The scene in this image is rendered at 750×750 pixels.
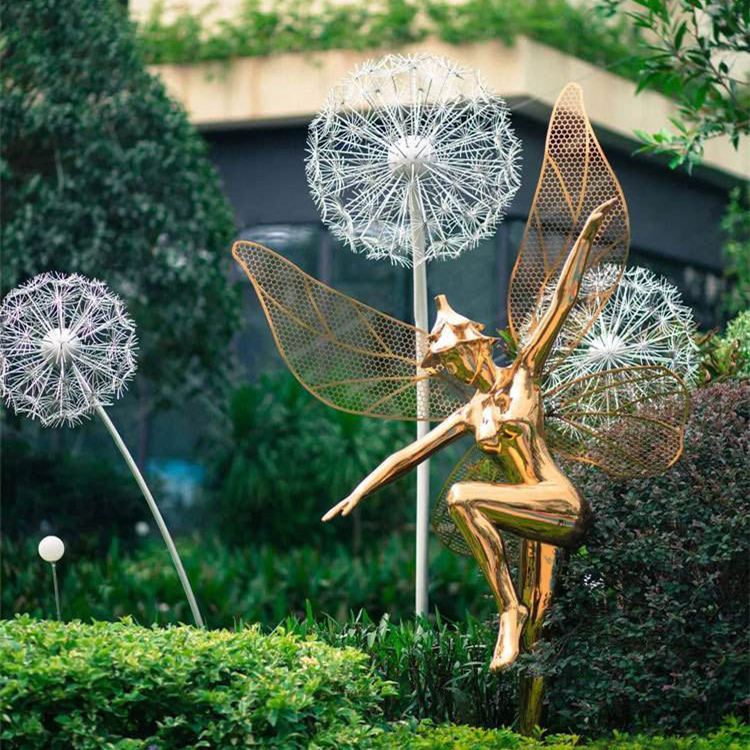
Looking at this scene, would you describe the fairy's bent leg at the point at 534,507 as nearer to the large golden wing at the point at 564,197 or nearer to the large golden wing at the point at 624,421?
the large golden wing at the point at 624,421

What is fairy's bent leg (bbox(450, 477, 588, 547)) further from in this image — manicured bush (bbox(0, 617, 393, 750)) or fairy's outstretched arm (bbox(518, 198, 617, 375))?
manicured bush (bbox(0, 617, 393, 750))

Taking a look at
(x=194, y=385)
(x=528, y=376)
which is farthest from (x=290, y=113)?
(x=528, y=376)

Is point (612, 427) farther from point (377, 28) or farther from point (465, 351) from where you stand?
point (377, 28)

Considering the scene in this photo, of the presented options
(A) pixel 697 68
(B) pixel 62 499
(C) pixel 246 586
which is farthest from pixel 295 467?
(A) pixel 697 68

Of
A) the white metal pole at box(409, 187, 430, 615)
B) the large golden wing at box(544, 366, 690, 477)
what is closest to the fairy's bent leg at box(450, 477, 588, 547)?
the large golden wing at box(544, 366, 690, 477)

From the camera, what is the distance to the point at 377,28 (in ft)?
40.2

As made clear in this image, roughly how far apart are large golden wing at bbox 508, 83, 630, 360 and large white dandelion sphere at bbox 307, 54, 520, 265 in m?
0.18

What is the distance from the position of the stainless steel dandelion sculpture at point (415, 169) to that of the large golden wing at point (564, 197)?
0.17 metres

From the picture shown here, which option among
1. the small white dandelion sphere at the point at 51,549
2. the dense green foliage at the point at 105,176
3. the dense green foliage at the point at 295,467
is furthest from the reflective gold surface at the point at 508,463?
the dense green foliage at the point at 105,176

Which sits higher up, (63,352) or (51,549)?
(63,352)

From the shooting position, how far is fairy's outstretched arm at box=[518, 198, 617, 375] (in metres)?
4.71

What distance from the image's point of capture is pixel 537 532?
461cm

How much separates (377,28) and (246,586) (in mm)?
5419

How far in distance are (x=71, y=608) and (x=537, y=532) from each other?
5.13 metres
